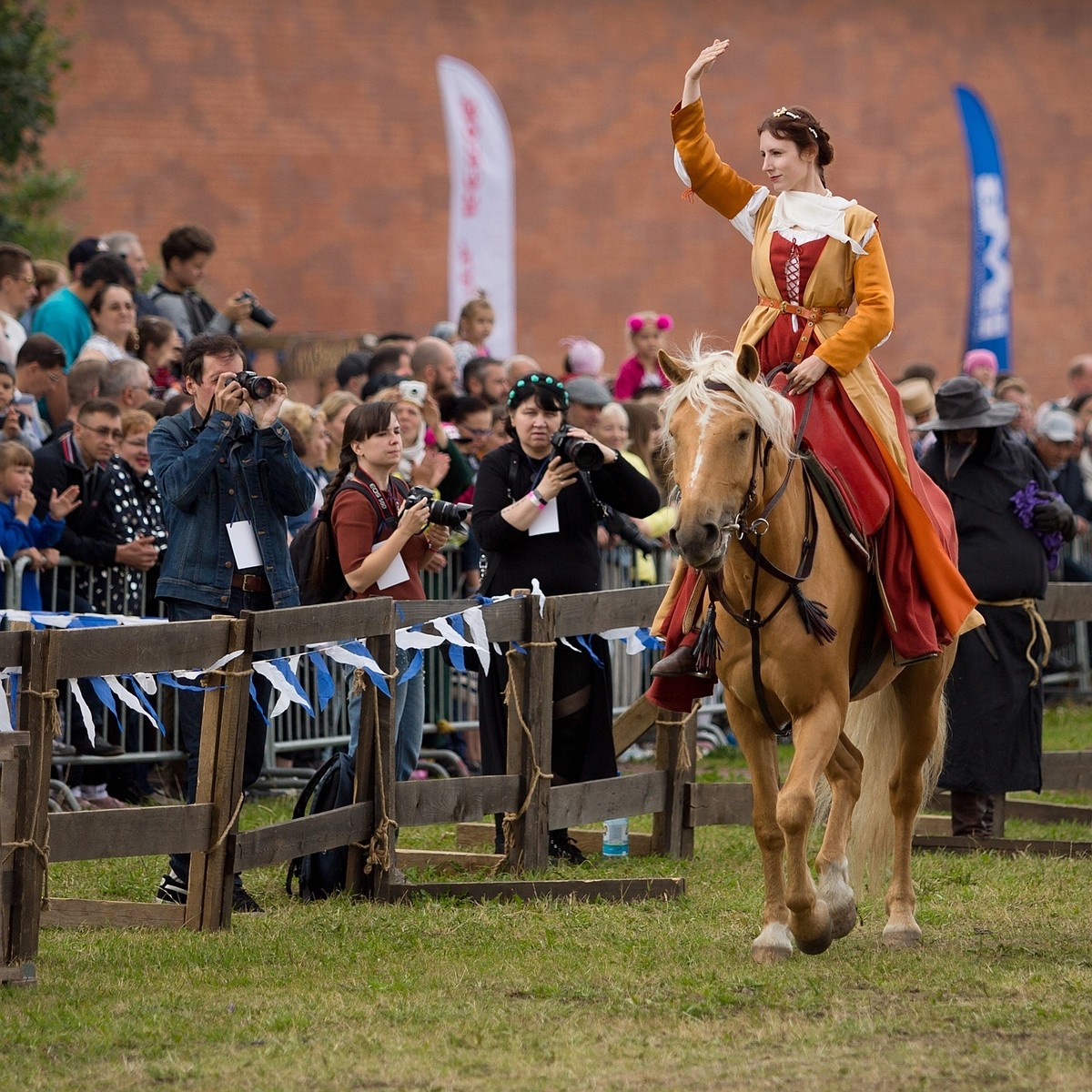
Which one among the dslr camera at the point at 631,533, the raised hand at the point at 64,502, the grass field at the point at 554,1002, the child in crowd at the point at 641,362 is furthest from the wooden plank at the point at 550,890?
the child in crowd at the point at 641,362

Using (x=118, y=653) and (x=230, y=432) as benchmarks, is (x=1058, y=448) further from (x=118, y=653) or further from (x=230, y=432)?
(x=118, y=653)

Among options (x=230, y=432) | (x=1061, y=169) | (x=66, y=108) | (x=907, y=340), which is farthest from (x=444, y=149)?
(x=230, y=432)

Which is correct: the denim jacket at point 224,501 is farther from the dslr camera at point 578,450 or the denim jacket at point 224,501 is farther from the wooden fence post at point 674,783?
the wooden fence post at point 674,783

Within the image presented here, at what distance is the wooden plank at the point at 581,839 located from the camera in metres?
8.74

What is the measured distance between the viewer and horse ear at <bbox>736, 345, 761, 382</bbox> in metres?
6.14

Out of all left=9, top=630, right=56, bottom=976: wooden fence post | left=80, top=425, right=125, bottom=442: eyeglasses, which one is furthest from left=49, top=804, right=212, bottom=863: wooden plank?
left=80, top=425, right=125, bottom=442: eyeglasses

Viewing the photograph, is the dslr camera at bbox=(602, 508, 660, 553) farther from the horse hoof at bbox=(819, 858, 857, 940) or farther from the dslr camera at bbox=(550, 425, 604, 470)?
the horse hoof at bbox=(819, 858, 857, 940)

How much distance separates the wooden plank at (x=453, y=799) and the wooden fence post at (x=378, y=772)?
0.08 meters

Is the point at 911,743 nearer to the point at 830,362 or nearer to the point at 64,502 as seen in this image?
the point at 830,362

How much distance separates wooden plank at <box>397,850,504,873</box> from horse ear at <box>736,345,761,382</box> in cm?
282

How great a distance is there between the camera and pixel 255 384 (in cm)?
732

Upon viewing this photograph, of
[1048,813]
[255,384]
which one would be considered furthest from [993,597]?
[255,384]

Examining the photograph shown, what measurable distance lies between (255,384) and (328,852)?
6.19 feet

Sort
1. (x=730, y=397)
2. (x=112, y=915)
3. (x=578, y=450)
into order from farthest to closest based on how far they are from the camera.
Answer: (x=578, y=450), (x=112, y=915), (x=730, y=397)
